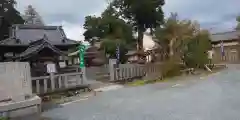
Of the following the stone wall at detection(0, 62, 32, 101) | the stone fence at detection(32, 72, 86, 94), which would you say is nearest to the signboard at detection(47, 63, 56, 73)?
the stone fence at detection(32, 72, 86, 94)

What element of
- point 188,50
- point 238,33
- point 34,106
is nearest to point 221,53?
point 238,33

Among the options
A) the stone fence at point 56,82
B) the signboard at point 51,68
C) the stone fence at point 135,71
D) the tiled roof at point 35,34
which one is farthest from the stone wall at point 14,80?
the tiled roof at point 35,34

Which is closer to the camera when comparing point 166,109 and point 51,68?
point 166,109

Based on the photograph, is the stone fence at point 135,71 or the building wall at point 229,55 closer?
the stone fence at point 135,71

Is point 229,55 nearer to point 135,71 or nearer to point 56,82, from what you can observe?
point 135,71

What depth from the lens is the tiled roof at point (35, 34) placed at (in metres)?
20.8

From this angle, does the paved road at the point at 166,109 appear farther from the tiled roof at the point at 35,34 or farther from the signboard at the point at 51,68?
the tiled roof at the point at 35,34

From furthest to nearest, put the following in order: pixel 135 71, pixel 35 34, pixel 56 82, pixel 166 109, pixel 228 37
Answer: pixel 228 37 → pixel 35 34 → pixel 135 71 → pixel 56 82 → pixel 166 109

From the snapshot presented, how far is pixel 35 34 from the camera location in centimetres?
2356

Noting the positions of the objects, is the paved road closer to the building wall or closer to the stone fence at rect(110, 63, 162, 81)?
the stone fence at rect(110, 63, 162, 81)

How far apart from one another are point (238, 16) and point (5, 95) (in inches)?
1588

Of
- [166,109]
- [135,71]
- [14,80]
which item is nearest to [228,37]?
[135,71]

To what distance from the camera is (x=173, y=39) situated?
24.5 metres

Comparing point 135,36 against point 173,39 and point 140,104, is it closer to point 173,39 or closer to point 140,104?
point 173,39
